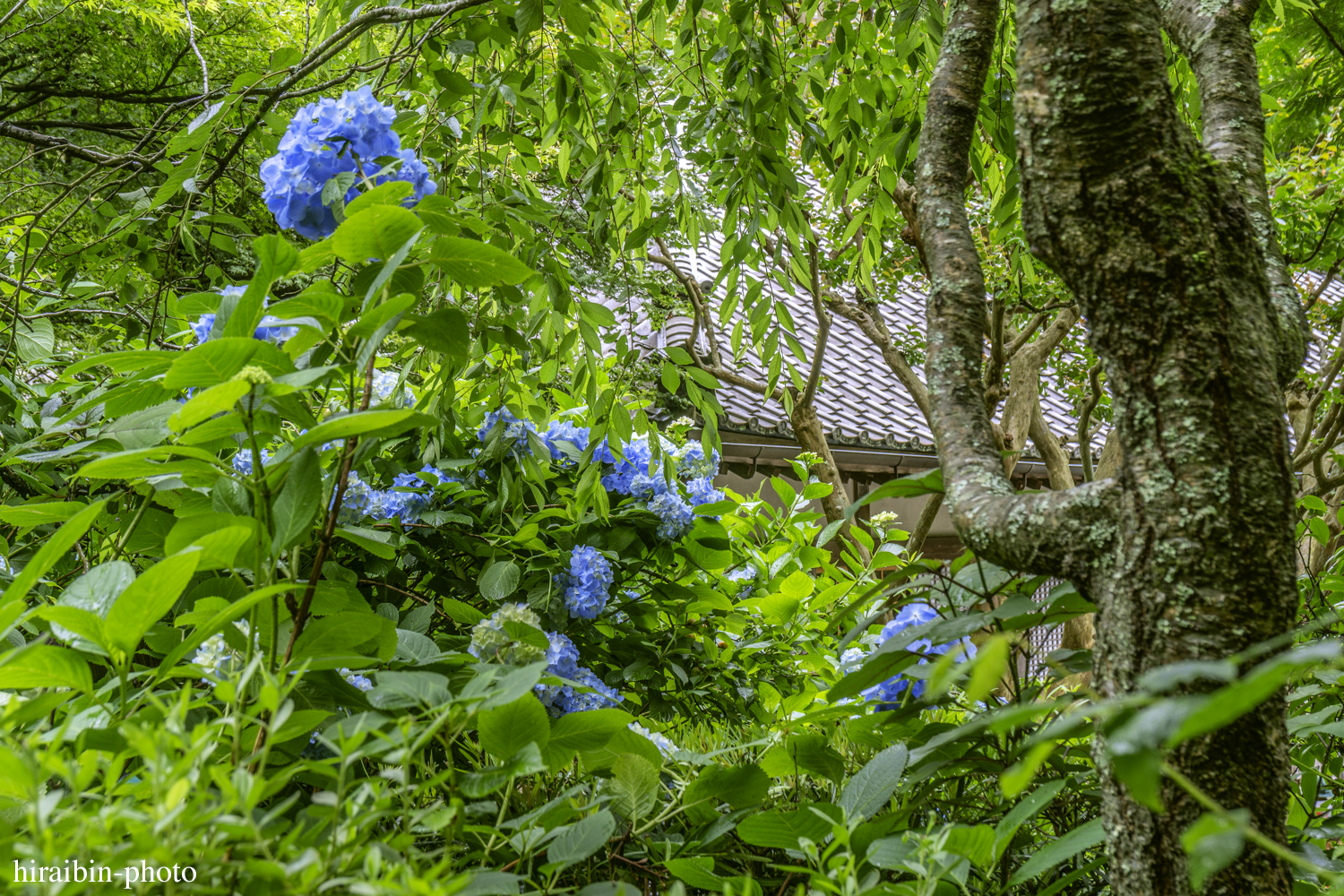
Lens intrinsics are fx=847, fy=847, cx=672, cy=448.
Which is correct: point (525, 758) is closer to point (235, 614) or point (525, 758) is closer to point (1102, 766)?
point (235, 614)

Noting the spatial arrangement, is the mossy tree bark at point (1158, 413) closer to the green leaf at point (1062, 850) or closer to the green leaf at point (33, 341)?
the green leaf at point (1062, 850)

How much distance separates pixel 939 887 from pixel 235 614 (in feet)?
1.73

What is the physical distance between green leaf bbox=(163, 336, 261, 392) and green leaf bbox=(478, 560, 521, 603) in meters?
0.67

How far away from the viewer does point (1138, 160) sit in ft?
1.95

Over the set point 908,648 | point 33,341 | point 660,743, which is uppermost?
point 33,341

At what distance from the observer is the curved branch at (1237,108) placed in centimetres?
71

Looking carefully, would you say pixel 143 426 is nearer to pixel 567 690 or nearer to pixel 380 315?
pixel 380 315

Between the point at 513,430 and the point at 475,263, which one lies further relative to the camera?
the point at 513,430

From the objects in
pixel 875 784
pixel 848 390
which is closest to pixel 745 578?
pixel 875 784

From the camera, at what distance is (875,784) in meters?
0.72

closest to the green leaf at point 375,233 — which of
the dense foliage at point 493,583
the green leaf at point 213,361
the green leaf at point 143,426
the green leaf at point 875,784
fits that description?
the dense foliage at point 493,583

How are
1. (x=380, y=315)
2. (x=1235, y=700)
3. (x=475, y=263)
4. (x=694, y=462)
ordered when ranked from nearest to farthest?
(x=1235, y=700) → (x=380, y=315) → (x=475, y=263) → (x=694, y=462)

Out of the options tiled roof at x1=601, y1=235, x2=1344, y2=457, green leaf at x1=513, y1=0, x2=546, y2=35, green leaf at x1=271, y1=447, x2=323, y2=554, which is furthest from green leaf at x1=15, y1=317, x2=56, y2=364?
tiled roof at x1=601, y1=235, x2=1344, y2=457

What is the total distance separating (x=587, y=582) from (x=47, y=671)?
33.1 inches
